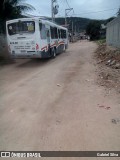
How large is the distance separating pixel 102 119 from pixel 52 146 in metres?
1.83

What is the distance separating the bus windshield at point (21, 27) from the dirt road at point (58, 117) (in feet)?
21.6

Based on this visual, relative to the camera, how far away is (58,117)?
6559 millimetres

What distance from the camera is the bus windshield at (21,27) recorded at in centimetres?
1630

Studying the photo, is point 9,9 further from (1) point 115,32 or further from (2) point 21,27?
(1) point 115,32

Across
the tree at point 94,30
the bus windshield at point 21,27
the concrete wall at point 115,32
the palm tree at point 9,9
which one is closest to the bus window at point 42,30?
the bus windshield at point 21,27

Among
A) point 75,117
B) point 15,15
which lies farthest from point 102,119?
point 15,15

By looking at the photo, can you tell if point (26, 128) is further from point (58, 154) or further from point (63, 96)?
point (63, 96)

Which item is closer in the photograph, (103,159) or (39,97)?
(103,159)

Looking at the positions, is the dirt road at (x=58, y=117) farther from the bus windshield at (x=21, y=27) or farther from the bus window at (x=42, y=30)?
the bus window at (x=42, y=30)

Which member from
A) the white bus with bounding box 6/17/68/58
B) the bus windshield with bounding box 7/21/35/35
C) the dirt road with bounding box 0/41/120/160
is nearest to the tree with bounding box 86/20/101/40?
the white bus with bounding box 6/17/68/58

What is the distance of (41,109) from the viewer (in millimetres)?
7227

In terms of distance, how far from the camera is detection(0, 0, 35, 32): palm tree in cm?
1999

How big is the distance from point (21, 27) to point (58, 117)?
36.3ft

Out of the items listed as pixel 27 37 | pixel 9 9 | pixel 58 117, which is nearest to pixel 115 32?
pixel 9 9
